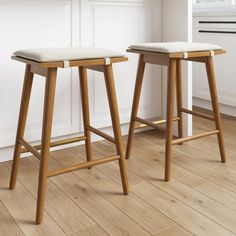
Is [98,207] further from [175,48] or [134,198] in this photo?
[175,48]

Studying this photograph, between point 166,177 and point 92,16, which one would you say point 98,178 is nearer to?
point 166,177

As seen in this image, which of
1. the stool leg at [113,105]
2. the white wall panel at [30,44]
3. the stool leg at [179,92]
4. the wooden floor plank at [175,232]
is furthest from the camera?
the stool leg at [179,92]

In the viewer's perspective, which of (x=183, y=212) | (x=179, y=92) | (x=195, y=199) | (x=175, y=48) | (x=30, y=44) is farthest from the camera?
(x=179, y=92)

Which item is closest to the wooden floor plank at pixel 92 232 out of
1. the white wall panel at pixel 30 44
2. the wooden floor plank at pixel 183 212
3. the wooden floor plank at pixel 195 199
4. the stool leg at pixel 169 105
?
the wooden floor plank at pixel 183 212

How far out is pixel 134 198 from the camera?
162cm

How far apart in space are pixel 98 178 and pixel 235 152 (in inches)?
33.8

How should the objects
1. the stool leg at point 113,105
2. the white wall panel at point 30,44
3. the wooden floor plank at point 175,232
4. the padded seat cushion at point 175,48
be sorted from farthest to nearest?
the white wall panel at point 30,44
the padded seat cushion at point 175,48
the stool leg at point 113,105
the wooden floor plank at point 175,232

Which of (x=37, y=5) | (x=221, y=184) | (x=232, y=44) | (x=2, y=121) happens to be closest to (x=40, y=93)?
(x=2, y=121)

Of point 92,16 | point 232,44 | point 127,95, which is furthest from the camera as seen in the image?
point 232,44

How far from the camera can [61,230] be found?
1380mm

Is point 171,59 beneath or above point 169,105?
above

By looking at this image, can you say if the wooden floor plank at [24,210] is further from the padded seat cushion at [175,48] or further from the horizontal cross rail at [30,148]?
the padded seat cushion at [175,48]

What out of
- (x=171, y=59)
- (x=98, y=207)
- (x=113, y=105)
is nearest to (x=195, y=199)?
(x=98, y=207)

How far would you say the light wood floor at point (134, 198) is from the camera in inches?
54.8
